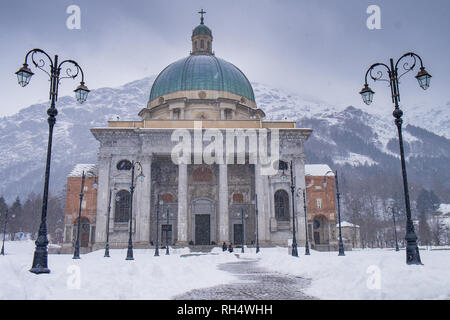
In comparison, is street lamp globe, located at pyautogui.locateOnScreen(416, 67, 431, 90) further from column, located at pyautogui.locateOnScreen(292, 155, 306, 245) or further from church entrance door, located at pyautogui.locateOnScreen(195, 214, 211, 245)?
church entrance door, located at pyautogui.locateOnScreen(195, 214, 211, 245)

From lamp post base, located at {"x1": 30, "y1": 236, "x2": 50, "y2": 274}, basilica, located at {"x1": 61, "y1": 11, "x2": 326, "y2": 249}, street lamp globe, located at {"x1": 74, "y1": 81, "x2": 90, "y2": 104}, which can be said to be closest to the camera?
lamp post base, located at {"x1": 30, "y1": 236, "x2": 50, "y2": 274}

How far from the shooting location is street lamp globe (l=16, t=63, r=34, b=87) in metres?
13.8

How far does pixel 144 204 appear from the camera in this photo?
4062 centimetres

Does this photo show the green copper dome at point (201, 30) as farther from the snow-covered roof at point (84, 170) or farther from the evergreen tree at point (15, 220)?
the evergreen tree at point (15, 220)

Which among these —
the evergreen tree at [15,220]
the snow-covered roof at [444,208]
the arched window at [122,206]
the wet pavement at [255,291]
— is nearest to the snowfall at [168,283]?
the wet pavement at [255,291]

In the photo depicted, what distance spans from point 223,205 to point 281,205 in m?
6.97

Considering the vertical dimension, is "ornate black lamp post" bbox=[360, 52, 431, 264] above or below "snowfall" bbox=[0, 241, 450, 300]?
above

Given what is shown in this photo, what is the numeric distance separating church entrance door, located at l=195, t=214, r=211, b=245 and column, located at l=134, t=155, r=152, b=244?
6307 mm

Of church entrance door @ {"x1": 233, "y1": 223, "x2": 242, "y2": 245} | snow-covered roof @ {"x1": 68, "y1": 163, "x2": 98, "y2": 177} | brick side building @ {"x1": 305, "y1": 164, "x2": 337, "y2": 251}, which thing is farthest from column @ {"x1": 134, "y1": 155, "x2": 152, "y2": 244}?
brick side building @ {"x1": 305, "y1": 164, "x2": 337, "y2": 251}

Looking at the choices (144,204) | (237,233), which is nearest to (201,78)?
(144,204)

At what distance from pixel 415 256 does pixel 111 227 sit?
1347 inches

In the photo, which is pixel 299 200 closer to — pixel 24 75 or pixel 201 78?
pixel 201 78

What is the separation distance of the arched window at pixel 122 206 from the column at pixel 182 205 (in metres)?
5.99

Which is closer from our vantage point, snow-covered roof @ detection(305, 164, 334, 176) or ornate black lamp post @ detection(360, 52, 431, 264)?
ornate black lamp post @ detection(360, 52, 431, 264)
